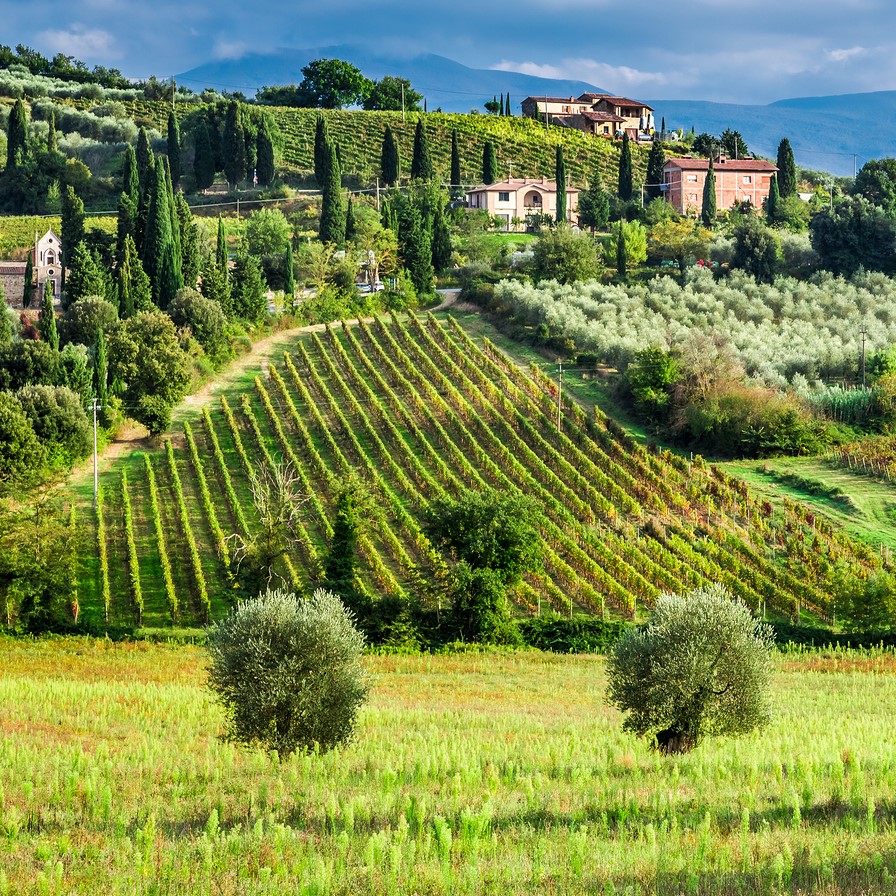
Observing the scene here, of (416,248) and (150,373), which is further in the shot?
(416,248)

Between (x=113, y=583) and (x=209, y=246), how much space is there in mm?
40107

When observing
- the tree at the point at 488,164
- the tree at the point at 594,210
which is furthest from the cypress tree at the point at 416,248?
the tree at the point at 488,164

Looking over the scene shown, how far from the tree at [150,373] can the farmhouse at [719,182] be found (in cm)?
5827

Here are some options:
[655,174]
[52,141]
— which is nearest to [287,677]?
[52,141]

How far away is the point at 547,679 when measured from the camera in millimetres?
36719

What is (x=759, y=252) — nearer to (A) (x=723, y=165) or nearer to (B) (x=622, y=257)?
(B) (x=622, y=257)

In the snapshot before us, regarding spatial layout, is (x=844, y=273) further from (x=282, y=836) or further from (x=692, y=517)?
(x=282, y=836)

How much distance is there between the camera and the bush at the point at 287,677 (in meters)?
24.2

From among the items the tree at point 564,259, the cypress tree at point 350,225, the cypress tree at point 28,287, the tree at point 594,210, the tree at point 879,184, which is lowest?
the cypress tree at point 28,287

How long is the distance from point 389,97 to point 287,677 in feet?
393

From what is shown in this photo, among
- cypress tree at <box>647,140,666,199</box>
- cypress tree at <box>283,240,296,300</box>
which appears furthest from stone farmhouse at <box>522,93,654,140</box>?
cypress tree at <box>283,240,296,300</box>

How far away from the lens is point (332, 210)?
8725 cm

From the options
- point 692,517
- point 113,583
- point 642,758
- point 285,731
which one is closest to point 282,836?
point 285,731

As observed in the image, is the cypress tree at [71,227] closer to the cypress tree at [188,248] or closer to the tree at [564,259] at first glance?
the cypress tree at [188,248]
